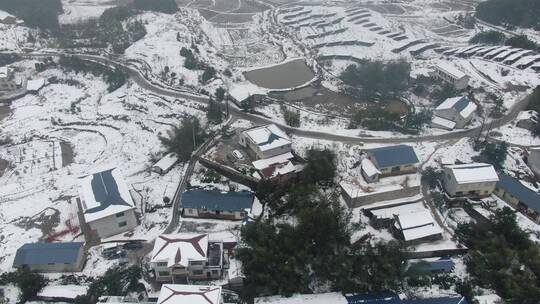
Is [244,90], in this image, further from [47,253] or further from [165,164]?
[47,253]

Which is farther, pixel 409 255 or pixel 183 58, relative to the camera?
pixel 183 58

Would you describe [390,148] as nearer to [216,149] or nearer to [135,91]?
[216,149]

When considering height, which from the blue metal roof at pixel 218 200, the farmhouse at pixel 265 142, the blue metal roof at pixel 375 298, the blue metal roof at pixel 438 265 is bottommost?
the blue metal roof at pixel 375 298

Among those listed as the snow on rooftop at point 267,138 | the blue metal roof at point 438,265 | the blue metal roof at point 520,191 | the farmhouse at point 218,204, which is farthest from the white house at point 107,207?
the blue metal roof at point 520,191

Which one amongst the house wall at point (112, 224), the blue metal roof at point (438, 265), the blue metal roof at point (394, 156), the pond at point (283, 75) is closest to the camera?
the blue metal roof at point (438, 265)

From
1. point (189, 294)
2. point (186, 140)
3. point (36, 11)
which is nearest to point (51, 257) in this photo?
point (189, 294)

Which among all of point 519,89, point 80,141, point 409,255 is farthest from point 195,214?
point 519,89

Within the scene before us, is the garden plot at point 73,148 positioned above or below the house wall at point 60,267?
above

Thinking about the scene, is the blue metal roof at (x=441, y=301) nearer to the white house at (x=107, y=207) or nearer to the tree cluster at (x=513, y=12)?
the white house at (x=107, y=207)
